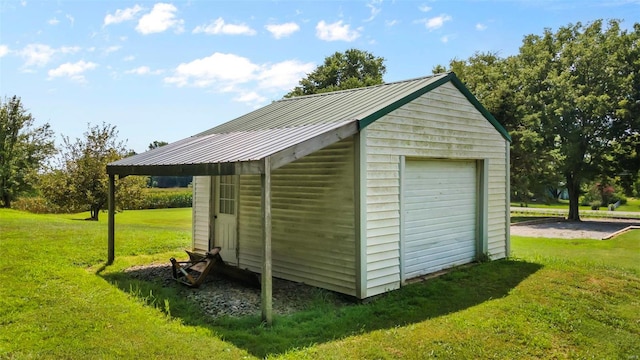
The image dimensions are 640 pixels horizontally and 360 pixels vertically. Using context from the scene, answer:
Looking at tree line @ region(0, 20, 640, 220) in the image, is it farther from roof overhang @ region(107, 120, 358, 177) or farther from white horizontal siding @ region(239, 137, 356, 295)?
white horizontal siding @ region(239, 137, 356, 295)

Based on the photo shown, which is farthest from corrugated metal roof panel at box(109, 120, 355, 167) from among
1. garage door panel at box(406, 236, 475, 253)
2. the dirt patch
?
the dirt patch

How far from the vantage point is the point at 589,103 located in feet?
69.3

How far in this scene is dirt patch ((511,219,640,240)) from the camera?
17.1 m

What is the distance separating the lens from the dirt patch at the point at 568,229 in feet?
56.2

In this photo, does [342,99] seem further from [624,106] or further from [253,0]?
[624,106]

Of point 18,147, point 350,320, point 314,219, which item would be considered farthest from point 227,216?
point 18,147

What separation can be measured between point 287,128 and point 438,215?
3.31 metres

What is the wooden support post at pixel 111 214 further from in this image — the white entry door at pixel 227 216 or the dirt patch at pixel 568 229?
the dirt patch at pixel 568 229

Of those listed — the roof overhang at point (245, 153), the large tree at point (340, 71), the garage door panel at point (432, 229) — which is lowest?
the garage door panel at point (432, 229)

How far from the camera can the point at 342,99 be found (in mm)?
8469

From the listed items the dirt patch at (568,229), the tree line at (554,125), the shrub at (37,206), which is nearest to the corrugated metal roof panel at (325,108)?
the dirt patch at (568,229)

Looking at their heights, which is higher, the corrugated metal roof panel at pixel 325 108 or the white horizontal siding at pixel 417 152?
the corrugated metal roof panel at pixel 325 108

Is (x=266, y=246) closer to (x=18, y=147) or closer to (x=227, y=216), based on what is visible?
(x=227, y=216)

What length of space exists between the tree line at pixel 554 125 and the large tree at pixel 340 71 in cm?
445
